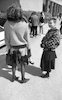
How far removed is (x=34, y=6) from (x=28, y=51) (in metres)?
29.9

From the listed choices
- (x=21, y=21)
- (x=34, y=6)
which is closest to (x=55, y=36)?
(x=21, y=21)

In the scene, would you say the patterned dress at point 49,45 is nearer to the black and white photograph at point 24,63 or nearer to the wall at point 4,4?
the black and white photograph at point 24,63

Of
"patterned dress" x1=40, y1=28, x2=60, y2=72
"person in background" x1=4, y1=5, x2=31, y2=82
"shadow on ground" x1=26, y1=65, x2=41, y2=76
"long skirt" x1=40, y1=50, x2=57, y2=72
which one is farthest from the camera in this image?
"shadow on ground" x1=26, y1=65, x2=41, y2=76

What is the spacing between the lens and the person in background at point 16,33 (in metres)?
4.78

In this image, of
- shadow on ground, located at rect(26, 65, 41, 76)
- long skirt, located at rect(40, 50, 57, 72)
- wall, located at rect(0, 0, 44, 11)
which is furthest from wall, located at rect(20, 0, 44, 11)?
long skirt, located at rect(40, 50, 57, 72)

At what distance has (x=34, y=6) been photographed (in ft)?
112

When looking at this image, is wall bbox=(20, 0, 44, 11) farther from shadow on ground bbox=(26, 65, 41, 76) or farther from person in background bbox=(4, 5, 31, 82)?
person in background bbox=(4, 5, 31, 82)

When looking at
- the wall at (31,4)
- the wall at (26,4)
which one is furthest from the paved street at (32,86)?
the wall at (31,4)

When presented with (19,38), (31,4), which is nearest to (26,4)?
(31,4)

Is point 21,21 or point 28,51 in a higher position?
point 21,21

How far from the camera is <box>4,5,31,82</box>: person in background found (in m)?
Result: 4.78

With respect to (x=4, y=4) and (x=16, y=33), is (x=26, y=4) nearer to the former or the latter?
(x=4, y=4)

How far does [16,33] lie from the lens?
4.91 m

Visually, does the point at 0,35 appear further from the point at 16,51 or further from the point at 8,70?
the point at 16,51
